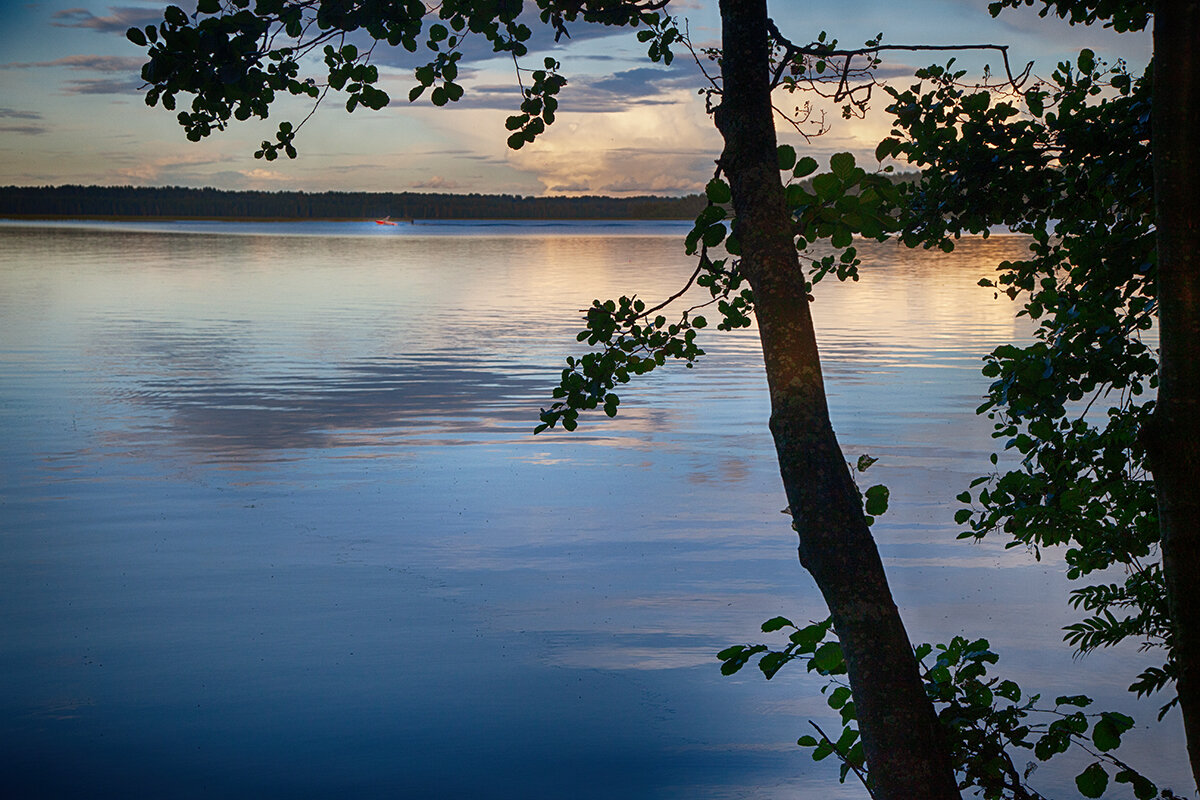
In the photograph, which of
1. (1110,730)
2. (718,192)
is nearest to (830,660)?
(1110,730)

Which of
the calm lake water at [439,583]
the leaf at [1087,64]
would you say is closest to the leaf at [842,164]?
the leaf at [1087,64]

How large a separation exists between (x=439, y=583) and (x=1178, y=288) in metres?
7.47

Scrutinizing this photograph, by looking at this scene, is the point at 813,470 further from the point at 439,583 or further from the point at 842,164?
the point at 439,583

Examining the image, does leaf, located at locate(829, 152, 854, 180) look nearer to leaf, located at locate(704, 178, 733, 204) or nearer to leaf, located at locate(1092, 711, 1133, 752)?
leaf, located at locate(704, 178, 733, 204)

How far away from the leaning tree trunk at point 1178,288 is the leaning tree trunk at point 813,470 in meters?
0.89

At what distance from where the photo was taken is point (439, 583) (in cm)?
967

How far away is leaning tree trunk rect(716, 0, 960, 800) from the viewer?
3215 millimetres

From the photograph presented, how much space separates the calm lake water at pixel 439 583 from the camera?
6809mm

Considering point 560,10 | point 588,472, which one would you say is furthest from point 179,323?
point 560,10

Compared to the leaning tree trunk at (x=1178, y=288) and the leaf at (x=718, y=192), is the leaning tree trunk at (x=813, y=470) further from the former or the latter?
the leaning tree trunk at (x=1178, y=288)

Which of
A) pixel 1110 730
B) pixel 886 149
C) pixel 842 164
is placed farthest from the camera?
pixel 886 149

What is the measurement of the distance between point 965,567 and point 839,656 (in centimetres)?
720

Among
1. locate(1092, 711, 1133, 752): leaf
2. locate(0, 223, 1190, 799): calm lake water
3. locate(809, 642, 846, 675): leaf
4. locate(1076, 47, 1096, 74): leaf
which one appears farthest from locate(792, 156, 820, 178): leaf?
locate(0, 223, 1190, 799): calm lake water

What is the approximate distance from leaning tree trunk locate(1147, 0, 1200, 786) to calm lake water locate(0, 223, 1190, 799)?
3.68 m
